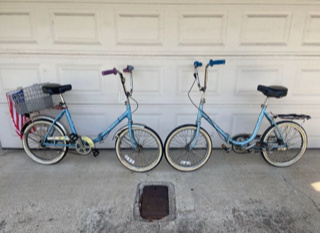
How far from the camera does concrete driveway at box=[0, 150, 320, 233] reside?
1.94m

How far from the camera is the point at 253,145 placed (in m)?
2.73

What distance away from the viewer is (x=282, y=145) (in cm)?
266

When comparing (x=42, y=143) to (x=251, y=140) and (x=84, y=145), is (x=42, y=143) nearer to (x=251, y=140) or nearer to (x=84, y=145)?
(x=84, y=145)

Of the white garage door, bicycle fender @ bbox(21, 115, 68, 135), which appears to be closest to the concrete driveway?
bicycle fender @ bbox(21, 115, 68, 135)

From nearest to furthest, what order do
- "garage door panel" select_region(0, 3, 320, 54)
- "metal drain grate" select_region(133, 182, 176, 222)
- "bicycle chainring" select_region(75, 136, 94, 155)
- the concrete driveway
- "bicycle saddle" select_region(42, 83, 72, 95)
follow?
the concrete driveway, "metal drain grate" select_region(133, 182, 176, 222), "bicycle saddle" select_region(42, 83, 72, 95), "garage door panel" select_region(0, 3, 320, 54), "bicycle chainring" select_region(75, 136, 94, 155)

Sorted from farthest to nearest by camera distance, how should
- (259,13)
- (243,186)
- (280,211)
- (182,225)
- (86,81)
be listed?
1. (86,81)
2. (259,13)
3. (243,186)
4. (280,211)
5. (182,225)

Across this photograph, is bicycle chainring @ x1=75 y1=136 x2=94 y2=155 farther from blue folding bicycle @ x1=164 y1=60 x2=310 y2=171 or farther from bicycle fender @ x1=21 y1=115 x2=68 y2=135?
blue folding bicycle @ x1=164 y1=60 x2=310 y2=171

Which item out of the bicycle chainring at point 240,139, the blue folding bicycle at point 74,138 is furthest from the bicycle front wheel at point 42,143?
the bicycle chainring at point 240,139

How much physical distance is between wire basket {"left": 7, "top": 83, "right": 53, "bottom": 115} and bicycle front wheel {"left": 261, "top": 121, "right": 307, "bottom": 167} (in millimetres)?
2719

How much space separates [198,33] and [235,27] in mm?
450

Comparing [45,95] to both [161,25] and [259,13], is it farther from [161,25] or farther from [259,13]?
[259,13]

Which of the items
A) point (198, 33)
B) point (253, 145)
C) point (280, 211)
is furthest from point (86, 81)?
point (280, 211)

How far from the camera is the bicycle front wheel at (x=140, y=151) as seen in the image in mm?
2588

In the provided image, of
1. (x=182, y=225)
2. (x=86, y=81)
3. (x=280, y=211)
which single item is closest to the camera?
(x=182, y=225)
